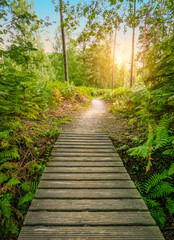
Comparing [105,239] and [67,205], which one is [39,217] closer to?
[67,205]

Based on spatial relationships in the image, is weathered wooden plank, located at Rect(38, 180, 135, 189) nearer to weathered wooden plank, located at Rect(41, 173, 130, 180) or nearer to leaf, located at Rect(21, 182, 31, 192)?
weathered wooden plank, located at Rect(41, 173, 130, 180)

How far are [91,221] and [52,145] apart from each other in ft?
8.25

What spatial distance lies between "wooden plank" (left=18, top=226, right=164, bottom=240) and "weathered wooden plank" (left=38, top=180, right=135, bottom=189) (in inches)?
28.1

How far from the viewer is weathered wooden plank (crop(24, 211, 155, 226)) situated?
1719 millimetres

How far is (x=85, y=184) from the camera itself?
241 centimetres

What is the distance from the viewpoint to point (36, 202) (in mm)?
2014

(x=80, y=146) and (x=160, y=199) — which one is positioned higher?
(x=80, y=146)

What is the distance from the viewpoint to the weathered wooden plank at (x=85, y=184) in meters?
2.36

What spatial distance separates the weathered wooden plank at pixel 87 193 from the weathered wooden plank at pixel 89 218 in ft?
0.98

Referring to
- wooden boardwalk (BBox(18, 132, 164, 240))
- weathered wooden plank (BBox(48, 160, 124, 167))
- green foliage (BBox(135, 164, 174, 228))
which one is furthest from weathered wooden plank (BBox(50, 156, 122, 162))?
green foliage (BBox(135, 164, 174, 228))

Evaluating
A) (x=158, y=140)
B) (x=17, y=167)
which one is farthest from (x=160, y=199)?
(x=17, y=167)

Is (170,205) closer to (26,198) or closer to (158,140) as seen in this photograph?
(158,140)

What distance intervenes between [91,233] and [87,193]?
63 centimetres

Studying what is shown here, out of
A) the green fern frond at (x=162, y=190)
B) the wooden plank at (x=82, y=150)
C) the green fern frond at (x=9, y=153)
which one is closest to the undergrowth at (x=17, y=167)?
the green fern frond at (x=9, y=153)
